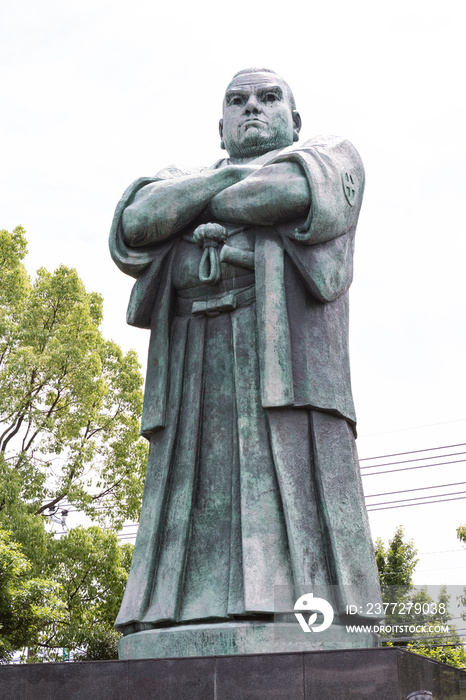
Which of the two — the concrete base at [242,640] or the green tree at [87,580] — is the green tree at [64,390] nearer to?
the green tree at [87,580]

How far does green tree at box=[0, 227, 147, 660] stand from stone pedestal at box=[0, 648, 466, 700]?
10788 millimetres

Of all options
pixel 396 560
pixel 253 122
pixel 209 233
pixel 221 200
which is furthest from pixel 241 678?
pixel 396 560

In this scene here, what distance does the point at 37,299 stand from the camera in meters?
18.7

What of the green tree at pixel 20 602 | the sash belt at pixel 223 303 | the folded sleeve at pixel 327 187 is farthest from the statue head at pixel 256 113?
the green tree at pixel 20 602

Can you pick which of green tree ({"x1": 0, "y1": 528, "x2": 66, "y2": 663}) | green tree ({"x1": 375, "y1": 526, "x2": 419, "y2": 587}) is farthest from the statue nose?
green tree ({"x1": 375, "y1": 526, "x2": 419, "y2": 587})

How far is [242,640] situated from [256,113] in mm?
3611

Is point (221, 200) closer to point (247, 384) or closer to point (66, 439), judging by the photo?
point (247, 384)

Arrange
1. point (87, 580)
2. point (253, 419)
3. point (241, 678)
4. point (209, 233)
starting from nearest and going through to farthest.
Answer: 1. point (241, 678)
2. point (253, 419)
3. point (209, 233)
4. point (87, 580)

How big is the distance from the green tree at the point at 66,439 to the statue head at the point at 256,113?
420 inches

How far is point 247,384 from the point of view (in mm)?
5637

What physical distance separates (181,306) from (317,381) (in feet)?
3.81

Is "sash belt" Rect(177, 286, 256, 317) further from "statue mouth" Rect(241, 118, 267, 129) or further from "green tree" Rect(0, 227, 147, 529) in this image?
"green tree" Rect(0, 227, 147, 529)

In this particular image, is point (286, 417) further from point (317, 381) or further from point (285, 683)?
point (285, 683)

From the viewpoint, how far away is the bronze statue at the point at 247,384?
5.20 meters
